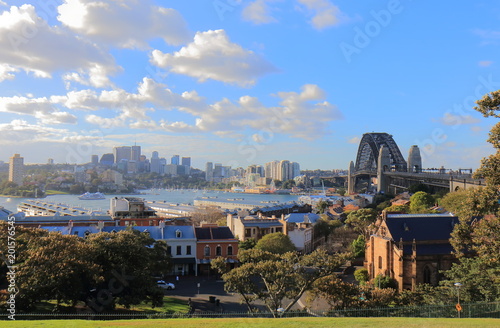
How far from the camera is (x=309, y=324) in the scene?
36.0 feet

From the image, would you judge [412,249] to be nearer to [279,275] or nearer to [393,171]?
[279,275]

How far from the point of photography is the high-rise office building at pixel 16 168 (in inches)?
4761

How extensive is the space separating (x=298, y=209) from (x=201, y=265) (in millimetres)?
48876

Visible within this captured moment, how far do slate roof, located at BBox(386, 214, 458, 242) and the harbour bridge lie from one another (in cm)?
3011

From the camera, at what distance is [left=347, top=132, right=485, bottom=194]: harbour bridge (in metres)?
→ 69.3

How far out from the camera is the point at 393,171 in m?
107

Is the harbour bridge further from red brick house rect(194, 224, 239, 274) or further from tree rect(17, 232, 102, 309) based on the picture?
tree rect(17, 232, 102, 309)

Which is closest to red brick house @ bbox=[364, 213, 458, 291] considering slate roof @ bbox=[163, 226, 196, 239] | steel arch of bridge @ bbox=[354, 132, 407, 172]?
slate roof @ bbox=[163, 226, 196, 239]

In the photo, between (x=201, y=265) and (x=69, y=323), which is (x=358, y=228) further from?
(x=69, y=323)

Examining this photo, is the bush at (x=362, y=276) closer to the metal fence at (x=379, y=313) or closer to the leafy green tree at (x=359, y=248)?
the leafy green tree at (x=359, y=248)

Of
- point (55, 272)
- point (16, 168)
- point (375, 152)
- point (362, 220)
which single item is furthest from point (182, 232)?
point (16, 168)

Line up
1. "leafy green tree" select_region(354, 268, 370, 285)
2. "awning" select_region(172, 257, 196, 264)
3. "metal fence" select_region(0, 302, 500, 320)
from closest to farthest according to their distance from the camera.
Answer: "metal fence" select_region(0, 302, 500, 320) < "leafy green tree" select_region(354, 268, 370, 285) < "awning" select_region(172, 257, 196, 264)

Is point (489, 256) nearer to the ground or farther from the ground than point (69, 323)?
farther from the ground

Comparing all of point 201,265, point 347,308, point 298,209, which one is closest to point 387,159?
point 298,209
